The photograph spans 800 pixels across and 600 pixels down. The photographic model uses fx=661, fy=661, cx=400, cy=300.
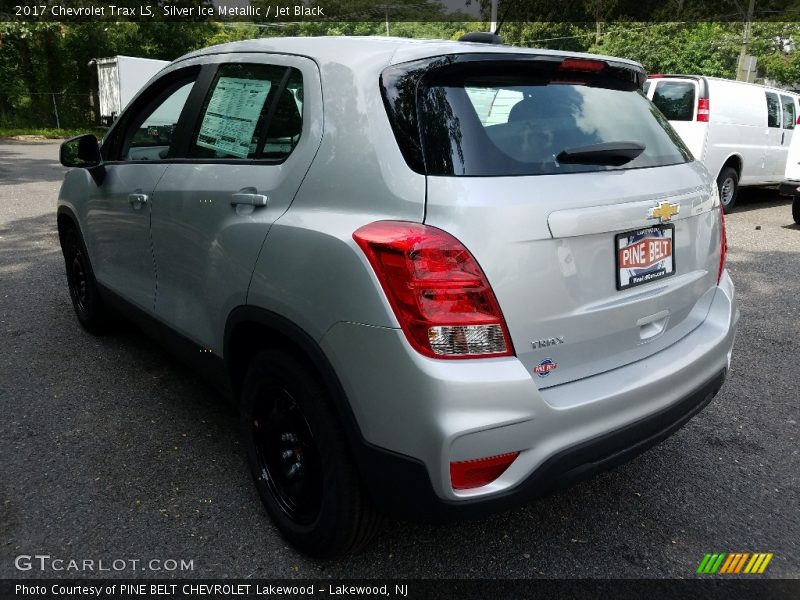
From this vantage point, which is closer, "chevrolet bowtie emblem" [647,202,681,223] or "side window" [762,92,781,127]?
"chevrolet bowtie emblem" [647,202,681,223]

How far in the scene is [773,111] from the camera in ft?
35.6

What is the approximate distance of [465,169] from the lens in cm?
192

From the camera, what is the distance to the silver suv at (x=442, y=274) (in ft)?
6.02

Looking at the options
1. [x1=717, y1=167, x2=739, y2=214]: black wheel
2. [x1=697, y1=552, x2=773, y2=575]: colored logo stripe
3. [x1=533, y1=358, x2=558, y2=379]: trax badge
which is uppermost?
[x1=533, y1=358, x2=558, y2=379]: trax badge

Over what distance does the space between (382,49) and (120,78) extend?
23151 millimetres

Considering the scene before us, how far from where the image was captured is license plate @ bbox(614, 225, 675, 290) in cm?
209

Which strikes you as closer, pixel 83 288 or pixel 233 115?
pixel 233 115

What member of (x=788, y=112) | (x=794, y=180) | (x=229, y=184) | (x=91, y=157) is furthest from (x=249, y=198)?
(x=788, y=112)

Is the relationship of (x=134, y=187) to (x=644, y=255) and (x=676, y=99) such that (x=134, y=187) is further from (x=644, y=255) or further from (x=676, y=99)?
(x=676, y=99)

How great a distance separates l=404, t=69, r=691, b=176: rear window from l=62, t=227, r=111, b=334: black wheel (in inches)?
114

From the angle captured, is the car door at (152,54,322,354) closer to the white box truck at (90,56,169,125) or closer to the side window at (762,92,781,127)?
the side window at (762,92,781,127)

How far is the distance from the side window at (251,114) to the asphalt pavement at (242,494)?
1.40 meters

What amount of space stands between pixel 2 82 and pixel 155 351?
2783 centimetres

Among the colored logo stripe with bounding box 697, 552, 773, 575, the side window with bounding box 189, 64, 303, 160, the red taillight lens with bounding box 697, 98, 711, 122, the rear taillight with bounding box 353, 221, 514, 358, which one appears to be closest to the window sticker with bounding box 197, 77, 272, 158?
the side window with bounding box 189, 64, 303, 160
